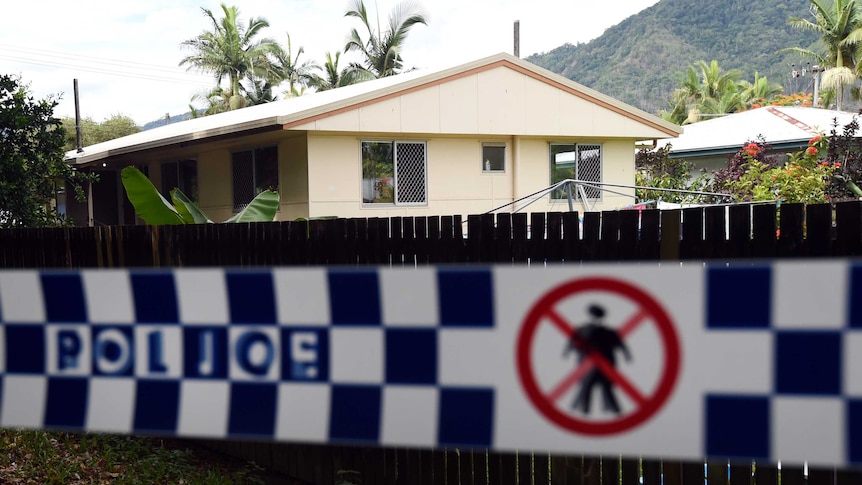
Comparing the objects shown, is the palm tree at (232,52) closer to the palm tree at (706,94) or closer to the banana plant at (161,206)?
the palm tree at (706,94)

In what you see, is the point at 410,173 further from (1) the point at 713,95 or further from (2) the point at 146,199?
(1) the point at 713,95

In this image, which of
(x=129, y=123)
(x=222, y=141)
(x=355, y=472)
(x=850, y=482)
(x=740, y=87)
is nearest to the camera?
(x=850, y=482)

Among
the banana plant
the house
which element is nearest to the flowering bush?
the house

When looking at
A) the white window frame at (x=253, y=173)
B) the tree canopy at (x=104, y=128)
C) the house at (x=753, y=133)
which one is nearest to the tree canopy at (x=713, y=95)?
the house at (x=753, y=133)

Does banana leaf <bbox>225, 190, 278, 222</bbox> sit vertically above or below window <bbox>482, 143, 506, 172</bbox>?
below

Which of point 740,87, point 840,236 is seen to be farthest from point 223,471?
point 740,87

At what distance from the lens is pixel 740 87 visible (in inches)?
2714

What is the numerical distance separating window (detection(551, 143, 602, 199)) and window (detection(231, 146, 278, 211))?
6141 millimetres

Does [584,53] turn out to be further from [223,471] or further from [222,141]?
[223,471]

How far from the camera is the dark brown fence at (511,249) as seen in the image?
3621 millimetres

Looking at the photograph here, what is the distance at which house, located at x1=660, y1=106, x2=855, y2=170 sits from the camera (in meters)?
23.6

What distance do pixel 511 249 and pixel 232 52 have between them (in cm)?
4783

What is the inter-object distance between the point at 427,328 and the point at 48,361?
122 centimetres

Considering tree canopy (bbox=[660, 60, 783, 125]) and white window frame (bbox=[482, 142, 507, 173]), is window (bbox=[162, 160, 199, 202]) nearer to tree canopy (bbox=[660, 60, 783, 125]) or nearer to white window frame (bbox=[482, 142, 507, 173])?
white window frame (bbox=[482, 142, 507, 173])
